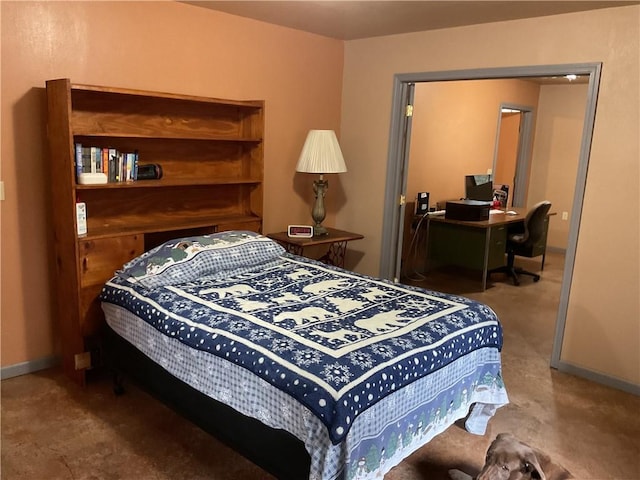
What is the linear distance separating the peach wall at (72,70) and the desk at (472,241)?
2.24m

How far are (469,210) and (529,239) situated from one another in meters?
0.76

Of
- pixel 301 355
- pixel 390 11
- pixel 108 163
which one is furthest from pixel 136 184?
pixel 390 11

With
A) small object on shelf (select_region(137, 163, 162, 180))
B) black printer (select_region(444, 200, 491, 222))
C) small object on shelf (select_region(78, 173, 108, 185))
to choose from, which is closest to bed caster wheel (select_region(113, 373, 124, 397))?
small object on shelf (select_region(78, 173, 108, 185))

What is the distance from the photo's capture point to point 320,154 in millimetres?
3879

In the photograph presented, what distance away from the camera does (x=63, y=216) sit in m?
2.79

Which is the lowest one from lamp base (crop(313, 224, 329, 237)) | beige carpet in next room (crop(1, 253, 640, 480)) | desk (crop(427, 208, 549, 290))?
beige carpet in next room (crop(1, 253, 640, 480))

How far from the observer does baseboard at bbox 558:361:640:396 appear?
3.15 meters

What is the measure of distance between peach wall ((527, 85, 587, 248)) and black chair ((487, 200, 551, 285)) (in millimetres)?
1512

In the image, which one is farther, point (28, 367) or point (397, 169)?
point (397, 169)

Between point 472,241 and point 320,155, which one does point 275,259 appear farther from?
point 472,241

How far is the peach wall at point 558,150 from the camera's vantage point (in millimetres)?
6664

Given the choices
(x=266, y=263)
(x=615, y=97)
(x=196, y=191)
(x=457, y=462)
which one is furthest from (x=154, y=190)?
(x=615, y=97)

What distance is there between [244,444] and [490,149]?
5102 millimetres

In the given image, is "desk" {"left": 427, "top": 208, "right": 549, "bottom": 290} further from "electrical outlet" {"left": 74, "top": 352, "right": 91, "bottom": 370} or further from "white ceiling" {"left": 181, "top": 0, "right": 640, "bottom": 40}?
Answer: "electrical outlet" {"left": 74, "top": 352, "right": 91, "bottom": 370}
